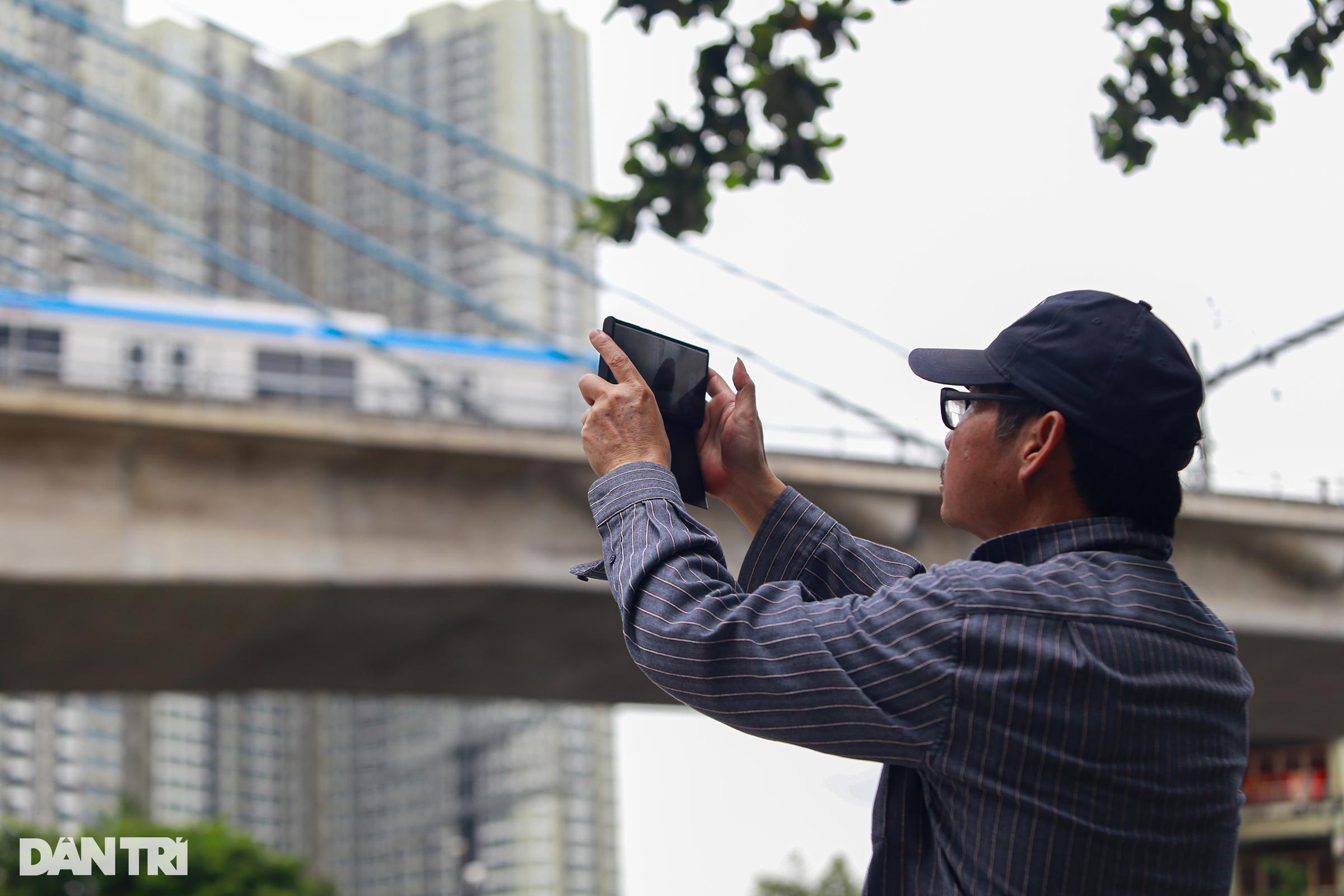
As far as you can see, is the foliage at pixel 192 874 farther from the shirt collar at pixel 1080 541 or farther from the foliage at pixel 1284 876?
the shirt collar at pixel 1080 541

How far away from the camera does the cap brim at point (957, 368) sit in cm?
196

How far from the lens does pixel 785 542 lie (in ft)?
7.60

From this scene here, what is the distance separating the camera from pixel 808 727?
179 cm

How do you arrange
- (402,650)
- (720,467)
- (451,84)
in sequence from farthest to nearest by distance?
1. (451,84)
2. (402,650)
3. (720,467)

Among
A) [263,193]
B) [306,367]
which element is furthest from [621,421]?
[306,367]

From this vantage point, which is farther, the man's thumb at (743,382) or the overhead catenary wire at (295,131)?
the overhead catenary wire at (295,131)

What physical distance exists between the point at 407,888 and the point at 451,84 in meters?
44.8

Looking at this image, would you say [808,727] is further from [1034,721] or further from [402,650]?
[402,650]

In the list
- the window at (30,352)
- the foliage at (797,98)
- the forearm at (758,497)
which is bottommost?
the forearm at (758,497)

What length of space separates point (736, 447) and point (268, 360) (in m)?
25.3

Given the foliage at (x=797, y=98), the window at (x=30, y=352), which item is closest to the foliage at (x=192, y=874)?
the window at (x=30, y=352)

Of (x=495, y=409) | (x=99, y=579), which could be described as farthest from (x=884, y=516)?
(x=99, y=579)

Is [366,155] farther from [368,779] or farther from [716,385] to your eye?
[716,385]

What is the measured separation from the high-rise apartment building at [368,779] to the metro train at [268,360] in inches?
1965
